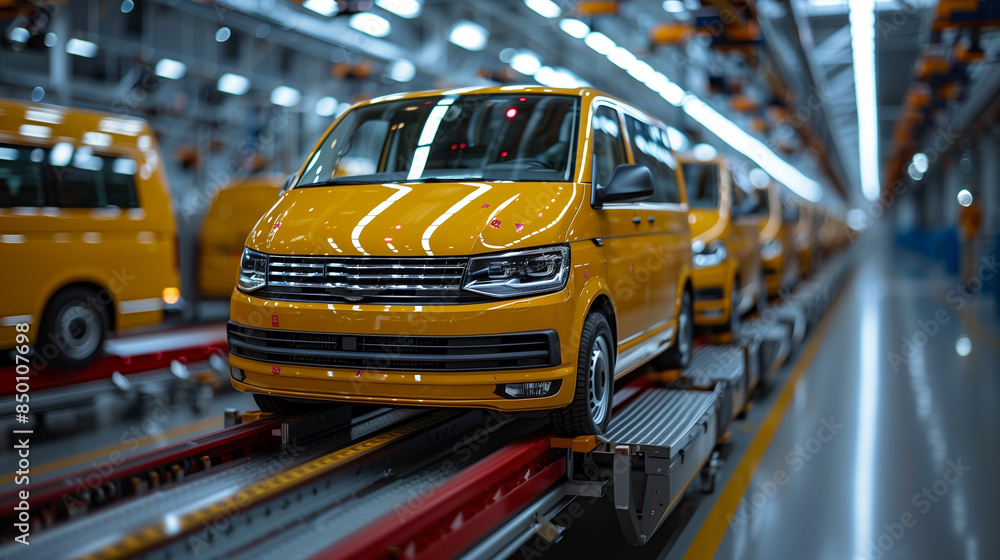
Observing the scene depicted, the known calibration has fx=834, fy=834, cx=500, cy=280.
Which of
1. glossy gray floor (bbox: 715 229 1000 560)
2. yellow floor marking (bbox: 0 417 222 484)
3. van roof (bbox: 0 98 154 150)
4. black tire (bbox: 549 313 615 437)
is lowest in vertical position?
glossy gray floor (bbox: 715 229 1000 560)

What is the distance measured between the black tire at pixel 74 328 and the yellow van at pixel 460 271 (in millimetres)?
3304

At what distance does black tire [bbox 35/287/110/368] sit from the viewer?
22.0 ft

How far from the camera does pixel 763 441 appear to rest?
6629mm

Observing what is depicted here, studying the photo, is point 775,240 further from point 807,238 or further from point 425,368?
point 425,368

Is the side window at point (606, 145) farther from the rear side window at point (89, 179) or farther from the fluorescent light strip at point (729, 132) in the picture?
the fluorescent light strip at point (729, 132)

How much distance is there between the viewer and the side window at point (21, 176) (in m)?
6.43

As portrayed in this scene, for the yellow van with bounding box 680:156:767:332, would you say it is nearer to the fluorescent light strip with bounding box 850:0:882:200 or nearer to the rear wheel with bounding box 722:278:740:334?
the rear wheel with bounding box 722:278:740:334

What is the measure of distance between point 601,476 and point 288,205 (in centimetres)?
207

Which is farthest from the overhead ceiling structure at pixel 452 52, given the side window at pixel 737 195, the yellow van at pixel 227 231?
the side window at pixel 737 195

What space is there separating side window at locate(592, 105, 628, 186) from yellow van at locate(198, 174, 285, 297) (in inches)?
261

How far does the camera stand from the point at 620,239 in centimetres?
462

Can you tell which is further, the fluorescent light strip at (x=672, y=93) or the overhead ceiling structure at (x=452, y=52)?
the fluorescent light strip at (x=672, y=93)

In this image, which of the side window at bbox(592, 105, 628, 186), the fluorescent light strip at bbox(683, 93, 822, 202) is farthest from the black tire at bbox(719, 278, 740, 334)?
the fluorescent light strip at bbox(683, 93, 822, 202)

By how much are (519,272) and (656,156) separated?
2.55 meters
